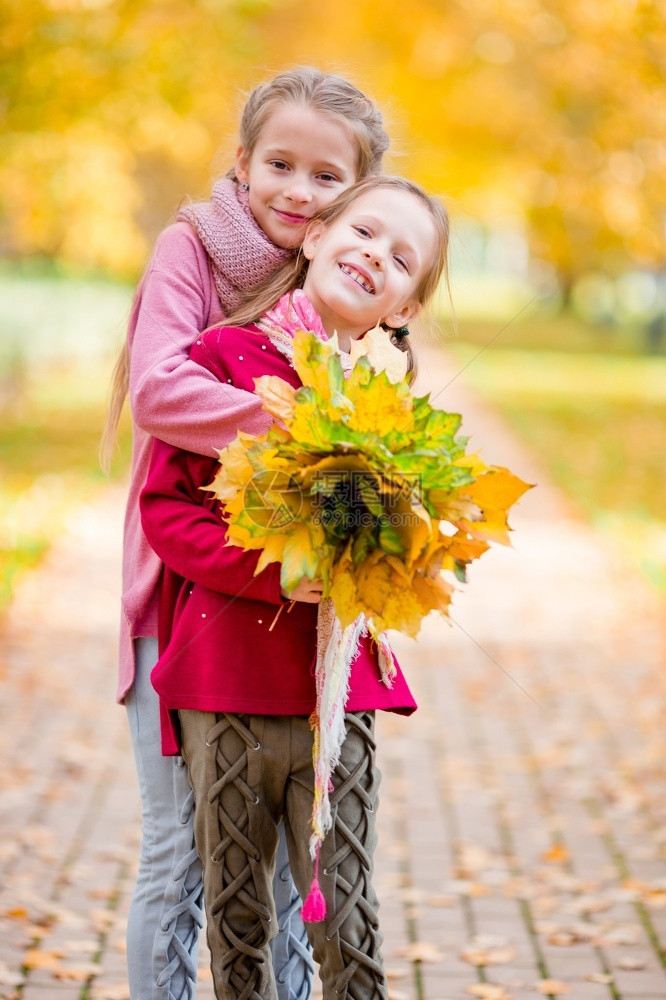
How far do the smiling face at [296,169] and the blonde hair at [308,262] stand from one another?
64 mm

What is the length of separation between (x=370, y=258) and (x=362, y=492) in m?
0.60

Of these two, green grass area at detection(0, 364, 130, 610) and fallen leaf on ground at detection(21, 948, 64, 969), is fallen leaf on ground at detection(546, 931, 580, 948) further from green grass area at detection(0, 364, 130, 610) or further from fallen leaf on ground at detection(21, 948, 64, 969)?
green grass area at detection(0, 364, 130, 610)

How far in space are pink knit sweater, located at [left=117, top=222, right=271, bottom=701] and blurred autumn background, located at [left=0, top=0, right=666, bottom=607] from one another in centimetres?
29

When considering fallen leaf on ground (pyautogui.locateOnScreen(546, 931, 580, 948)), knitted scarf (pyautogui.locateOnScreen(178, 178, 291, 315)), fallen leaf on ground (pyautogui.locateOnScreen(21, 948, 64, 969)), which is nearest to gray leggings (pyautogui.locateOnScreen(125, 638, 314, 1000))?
knitted scarf (pyautogui.locateOnScreen(178, 178, 291, 315))

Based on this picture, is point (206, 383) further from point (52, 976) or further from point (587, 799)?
point (587, 799)

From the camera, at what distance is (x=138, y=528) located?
2.74 meters

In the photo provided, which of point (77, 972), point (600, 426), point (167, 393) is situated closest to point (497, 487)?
point (167, 393)

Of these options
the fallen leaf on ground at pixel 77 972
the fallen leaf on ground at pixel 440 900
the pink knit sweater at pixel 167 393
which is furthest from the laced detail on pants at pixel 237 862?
the fallen leaf on ground at pixel 440 900

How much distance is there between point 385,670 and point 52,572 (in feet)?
21.3

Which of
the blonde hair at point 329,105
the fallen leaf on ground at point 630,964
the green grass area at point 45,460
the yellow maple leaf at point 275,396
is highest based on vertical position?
the green grass area at point 45,460

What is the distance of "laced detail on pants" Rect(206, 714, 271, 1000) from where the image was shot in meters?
2.46

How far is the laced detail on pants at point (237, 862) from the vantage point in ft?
8.08

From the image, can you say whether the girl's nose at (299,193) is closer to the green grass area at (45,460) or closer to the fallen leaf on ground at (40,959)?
the fallen leaf on ground at (40,959)

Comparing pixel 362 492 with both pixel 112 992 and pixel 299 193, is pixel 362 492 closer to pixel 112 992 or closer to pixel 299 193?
pixel 299 193
